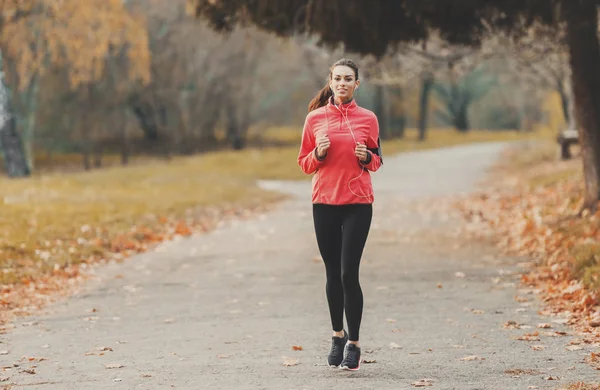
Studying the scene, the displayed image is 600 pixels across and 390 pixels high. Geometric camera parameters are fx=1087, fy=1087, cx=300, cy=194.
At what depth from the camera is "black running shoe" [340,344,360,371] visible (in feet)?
23.3

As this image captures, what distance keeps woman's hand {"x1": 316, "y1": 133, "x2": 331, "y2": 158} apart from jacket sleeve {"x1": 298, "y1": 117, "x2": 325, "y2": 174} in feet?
0.16

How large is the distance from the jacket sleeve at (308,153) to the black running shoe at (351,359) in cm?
119

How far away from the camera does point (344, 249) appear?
7051 mm

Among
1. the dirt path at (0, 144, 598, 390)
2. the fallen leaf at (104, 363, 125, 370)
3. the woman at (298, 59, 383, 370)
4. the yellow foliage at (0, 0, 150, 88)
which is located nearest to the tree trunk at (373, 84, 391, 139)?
the yellow foliage at (0, 0, 150, 88)

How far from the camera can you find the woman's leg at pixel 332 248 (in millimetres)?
7105

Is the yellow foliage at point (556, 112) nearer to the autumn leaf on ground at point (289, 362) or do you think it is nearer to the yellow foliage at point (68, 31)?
the yellow foliage at point (68, 31)

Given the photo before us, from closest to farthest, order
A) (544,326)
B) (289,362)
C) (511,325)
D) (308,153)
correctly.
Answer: (308,153), (289,362), (544,326), (511,325)

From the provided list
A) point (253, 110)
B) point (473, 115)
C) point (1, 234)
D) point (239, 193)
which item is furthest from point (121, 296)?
point (473, 115)

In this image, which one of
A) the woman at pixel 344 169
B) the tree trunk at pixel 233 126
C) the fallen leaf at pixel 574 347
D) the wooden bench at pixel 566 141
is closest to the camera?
the woman at pixel 344 169

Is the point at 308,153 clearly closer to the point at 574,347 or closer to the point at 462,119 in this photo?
the point at 574,347

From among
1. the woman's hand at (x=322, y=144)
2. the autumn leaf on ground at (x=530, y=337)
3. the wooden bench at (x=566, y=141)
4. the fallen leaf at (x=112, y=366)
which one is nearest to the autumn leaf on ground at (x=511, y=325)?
the autumn leaf on ground at (x=530, y=337)

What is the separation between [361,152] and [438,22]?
8437mm

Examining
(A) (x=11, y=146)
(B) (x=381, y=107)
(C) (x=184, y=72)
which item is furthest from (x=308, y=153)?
(B) (x=381, y=107)

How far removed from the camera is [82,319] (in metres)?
9.91
